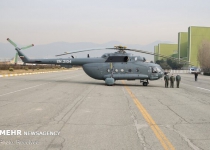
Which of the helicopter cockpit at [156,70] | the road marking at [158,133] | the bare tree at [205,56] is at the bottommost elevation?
the road marking at [158,133]

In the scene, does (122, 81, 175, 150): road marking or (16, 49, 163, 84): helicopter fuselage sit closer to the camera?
(122, 81, 175, 150): road marking

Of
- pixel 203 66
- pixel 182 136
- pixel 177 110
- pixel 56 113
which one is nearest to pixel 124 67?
pixel 177 110

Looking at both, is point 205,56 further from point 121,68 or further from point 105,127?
point 105,127

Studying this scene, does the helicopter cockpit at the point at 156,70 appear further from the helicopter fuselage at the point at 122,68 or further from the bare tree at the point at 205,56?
the bare tree at the point at 205,56

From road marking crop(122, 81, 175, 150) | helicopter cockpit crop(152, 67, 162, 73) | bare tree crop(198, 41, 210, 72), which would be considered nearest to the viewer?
road marking crop(122, 81, 175, 150)

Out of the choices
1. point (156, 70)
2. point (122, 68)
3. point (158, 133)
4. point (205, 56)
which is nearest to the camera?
point (158, 133)

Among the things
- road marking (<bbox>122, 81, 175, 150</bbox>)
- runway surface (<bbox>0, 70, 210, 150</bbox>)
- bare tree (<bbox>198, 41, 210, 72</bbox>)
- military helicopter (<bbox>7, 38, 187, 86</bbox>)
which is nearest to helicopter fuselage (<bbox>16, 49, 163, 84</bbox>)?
military helicopter (<bbox>7, 38, 187, 86</bbox>)

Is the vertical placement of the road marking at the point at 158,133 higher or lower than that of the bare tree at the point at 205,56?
lower

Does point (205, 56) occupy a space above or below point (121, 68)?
above

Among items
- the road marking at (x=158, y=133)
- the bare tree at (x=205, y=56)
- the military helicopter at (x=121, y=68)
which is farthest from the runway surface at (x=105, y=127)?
the bare tree at (x=205, y=56)

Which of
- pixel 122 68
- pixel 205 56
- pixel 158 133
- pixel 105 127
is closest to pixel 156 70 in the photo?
pixel 122 68

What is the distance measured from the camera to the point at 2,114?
10.6 metres

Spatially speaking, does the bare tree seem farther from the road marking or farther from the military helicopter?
the road marking

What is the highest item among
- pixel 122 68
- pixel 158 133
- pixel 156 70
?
pixel 122 68
